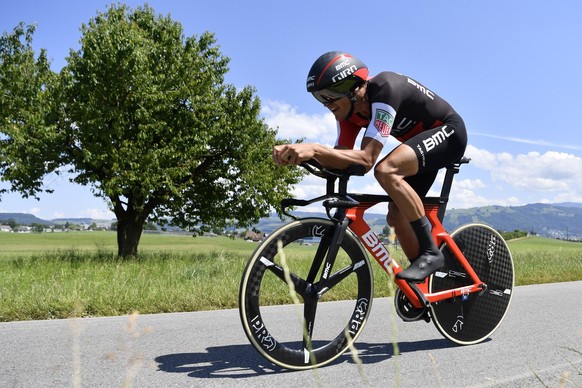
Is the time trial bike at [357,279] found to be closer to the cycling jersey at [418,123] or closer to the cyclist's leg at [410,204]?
the cyclist's leg at [410,204]

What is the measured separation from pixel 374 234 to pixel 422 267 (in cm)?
44

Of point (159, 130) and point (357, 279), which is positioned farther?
point (159, 130)

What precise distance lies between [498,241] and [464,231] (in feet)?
1.46

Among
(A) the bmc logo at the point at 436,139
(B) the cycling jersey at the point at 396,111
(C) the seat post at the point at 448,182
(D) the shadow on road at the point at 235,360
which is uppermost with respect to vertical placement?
(B) the cycling jersey at the point at 396,111

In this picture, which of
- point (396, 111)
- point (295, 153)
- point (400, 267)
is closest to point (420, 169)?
point (396, 111)

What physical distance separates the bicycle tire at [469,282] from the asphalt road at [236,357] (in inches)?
5.5

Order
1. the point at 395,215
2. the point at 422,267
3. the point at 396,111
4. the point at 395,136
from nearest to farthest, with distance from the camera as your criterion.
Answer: the point at 396,111 < the point at 422,267 < the point at 395,215 < the point at 395,136

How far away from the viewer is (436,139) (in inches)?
154

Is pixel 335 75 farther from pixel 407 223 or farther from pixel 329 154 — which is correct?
pixel 407 223

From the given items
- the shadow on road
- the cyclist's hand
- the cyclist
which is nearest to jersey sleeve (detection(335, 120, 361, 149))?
the cyclist

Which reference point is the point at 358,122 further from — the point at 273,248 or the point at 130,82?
the point at 130,82

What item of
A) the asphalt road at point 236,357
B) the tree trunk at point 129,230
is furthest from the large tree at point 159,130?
the asphalt road at point 236,357

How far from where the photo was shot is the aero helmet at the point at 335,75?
11.3 feet

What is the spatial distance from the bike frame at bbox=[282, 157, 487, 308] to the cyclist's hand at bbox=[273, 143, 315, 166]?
24cm
